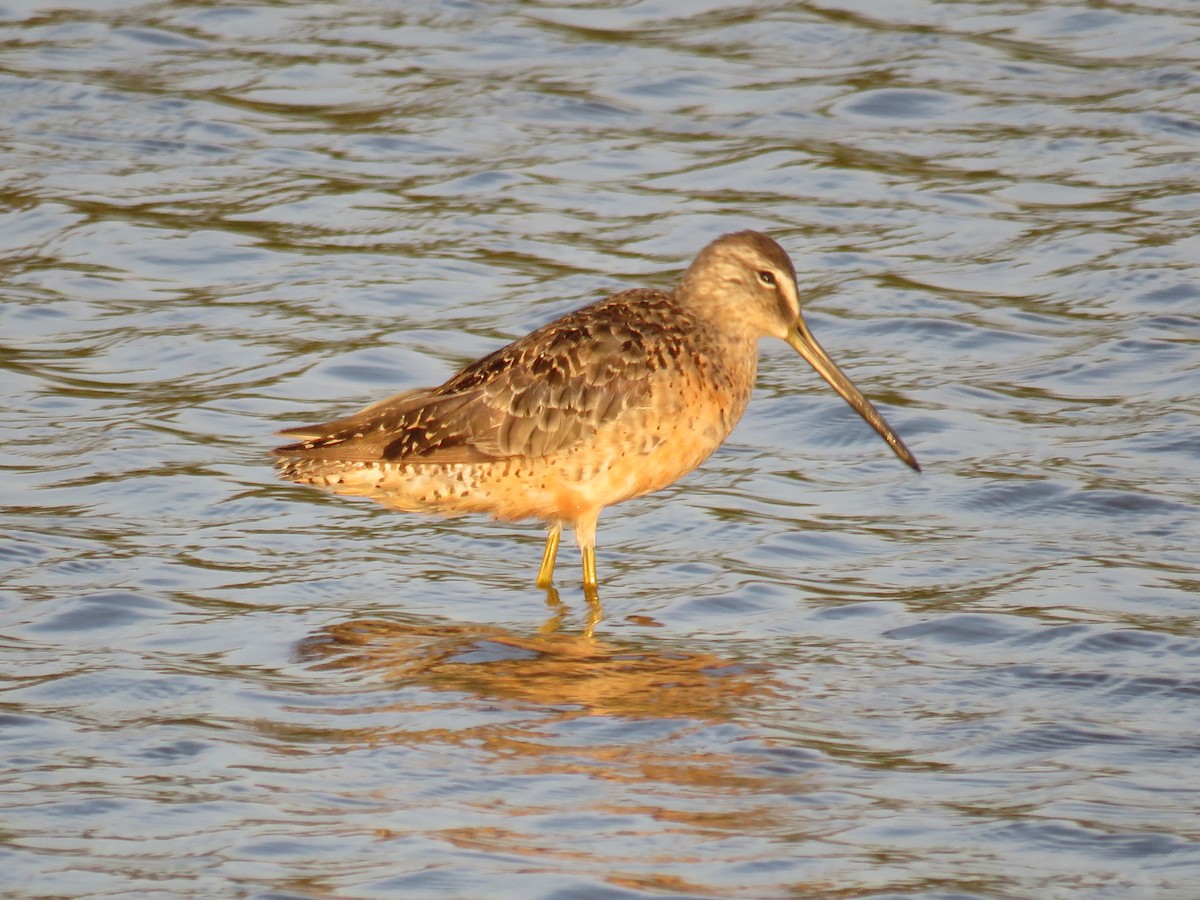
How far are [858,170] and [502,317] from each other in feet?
7.98

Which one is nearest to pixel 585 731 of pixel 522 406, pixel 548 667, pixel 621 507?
pixel 548 667

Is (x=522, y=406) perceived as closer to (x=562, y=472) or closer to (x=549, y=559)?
(x=562, y=472)

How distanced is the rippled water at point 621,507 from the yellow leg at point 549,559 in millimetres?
63

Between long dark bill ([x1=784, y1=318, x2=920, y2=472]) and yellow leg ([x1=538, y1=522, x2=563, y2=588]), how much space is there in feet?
3.53

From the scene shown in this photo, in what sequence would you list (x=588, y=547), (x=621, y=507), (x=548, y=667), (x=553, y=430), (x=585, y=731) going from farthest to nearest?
(x=621, y=507) < (x=588, y=547) < (x=553, y=430) < (x=548, y=667) < (x=585, y=731)

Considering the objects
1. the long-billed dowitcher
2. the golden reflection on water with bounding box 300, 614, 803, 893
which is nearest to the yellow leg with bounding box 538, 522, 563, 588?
the long-billed dowitcher

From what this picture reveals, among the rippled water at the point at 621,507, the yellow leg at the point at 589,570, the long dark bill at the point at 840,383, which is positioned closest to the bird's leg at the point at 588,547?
the yellow leg at the point at 589,570

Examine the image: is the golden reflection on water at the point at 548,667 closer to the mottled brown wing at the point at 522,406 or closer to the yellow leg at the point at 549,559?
the yellow leg at the point at 549,559

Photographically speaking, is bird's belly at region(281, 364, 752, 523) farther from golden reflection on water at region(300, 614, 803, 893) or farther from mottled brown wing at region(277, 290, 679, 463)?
golden reflection on water at region(300, 614, 803, 893)

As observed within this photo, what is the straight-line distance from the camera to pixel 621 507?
7.84m

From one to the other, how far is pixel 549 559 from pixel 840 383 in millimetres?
1248

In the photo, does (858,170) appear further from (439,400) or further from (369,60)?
(439,400)

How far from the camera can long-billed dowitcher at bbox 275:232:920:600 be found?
6.63 meters

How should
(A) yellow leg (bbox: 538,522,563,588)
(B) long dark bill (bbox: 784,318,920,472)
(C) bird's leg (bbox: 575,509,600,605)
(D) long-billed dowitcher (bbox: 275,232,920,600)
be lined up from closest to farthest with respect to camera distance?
(D) long-billed dowitcher (bbox: 275,232,920,600) < (C) bird's leg (bbox: 575,509,600,605) < (A) yellow leg (bbox: 538,522,563,588) < (B) long dark bill (bbox: 784,318,920,472)
